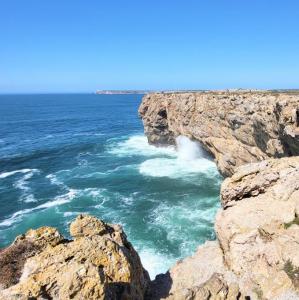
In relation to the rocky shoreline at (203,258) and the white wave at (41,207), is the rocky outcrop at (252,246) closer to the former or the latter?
the rocky shoreline at (203,258)

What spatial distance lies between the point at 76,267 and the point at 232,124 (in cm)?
4844

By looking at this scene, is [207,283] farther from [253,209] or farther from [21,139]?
[21,139]

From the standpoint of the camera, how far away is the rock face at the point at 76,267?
46.6 ft

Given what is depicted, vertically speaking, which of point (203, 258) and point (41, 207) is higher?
point (203, 258)

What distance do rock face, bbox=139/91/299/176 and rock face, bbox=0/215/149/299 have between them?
91.2 feet

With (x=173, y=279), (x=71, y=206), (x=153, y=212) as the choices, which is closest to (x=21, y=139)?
(x=71, y=206)

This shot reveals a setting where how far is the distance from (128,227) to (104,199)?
1186cm

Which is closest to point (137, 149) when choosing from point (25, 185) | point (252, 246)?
point (25, 185)

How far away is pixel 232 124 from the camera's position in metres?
59.4

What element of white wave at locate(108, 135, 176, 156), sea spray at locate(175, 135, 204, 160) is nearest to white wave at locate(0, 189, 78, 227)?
sea spray at locate(175, 135, 204, 160)

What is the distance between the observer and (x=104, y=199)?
56.4m

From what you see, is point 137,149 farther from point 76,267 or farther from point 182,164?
point 76,267

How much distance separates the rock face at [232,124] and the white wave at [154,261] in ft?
63.9

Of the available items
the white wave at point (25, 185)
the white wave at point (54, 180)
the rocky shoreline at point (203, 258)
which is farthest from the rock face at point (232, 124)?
the white wave at point (25, 185)
